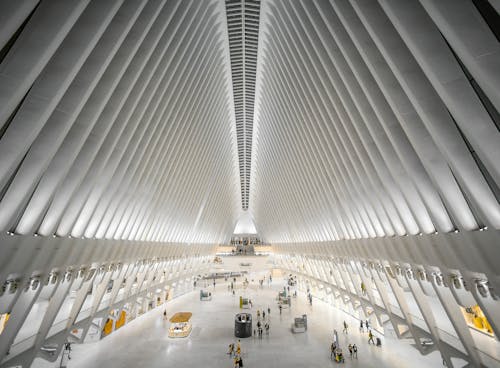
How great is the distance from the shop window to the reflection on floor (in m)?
3.45

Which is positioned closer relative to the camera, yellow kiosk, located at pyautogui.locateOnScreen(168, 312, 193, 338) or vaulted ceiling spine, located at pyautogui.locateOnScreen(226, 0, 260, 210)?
yellow kiosk, located at pyautogui.locateOnScreen(168, 312, 193, 338)

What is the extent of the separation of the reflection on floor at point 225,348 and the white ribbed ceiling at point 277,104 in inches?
275

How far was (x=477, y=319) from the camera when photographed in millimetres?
10930

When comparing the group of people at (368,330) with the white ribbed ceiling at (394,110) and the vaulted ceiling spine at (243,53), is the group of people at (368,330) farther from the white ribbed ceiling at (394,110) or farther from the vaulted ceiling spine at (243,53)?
the vaulted ceiling spine at (243,53)

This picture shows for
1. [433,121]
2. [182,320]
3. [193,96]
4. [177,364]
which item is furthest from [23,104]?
[182,320]

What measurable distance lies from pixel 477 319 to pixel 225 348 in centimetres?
1329

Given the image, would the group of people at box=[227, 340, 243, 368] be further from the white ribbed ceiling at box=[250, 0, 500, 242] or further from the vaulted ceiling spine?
the vaulted ceiling spine

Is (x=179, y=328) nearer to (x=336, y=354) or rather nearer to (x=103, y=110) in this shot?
(x=336, y=354)

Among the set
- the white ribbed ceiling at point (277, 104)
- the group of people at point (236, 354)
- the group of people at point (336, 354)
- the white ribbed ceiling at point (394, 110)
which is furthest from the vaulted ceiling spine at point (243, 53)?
the group of people at point (336, 354)

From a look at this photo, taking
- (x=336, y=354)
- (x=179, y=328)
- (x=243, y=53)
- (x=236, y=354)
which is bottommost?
(x=236, y=354)

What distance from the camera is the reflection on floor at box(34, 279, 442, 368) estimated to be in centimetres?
1422

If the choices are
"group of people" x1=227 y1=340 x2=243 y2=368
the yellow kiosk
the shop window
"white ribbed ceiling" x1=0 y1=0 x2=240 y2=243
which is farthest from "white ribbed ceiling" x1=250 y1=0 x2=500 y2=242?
the yellow kiosk

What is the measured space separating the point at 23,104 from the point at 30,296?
718cm

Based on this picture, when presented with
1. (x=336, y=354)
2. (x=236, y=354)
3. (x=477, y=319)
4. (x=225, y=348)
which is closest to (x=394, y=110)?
(x=477, y=319)
